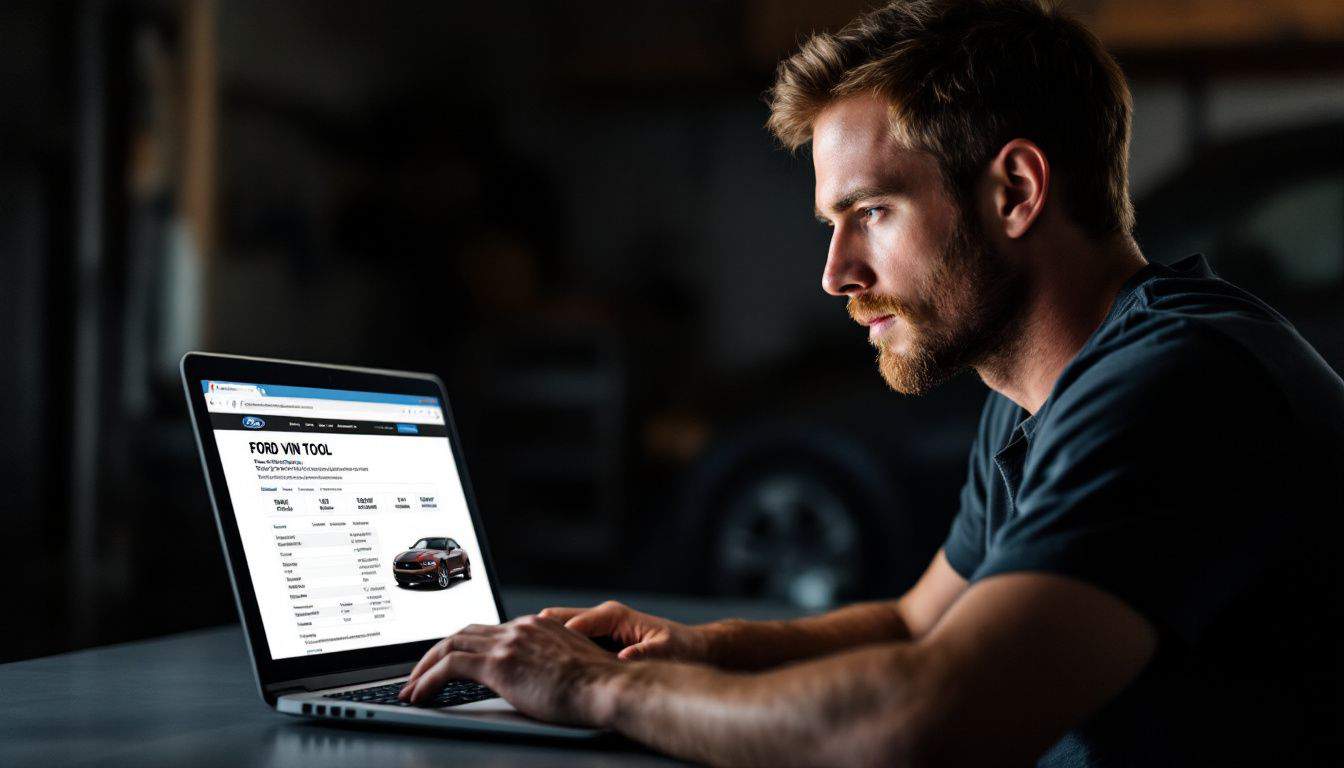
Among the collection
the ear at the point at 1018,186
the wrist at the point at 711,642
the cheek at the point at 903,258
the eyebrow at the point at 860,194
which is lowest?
the wrist at the point at 711,642

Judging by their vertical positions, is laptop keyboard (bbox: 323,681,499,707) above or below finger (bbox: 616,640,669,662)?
above

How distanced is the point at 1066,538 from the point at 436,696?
0.48m

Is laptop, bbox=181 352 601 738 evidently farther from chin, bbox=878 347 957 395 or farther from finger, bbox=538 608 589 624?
chin, bbox=878 347 957 395

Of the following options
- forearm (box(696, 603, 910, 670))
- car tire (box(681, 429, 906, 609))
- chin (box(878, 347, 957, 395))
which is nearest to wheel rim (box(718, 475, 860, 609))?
car tire (box(681, 429, 906, 609))

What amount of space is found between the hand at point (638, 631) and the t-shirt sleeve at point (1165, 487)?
0.39 m

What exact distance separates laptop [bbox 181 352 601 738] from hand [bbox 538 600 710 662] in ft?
0.40

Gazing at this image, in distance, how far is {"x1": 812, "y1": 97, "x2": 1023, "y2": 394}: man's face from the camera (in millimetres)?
1182

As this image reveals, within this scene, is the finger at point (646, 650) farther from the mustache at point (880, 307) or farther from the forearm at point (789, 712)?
the mustache at point (880, 307)

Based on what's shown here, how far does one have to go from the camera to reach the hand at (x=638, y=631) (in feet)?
3.72

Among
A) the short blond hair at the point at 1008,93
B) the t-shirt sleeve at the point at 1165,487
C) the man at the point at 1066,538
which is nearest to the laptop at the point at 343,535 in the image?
the man at the point at 1066,538

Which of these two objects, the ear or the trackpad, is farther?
the ear

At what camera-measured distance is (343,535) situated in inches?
42.6

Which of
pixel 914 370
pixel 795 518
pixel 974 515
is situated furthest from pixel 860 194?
pixel 795 518

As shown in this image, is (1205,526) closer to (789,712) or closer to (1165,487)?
(1165,487)
